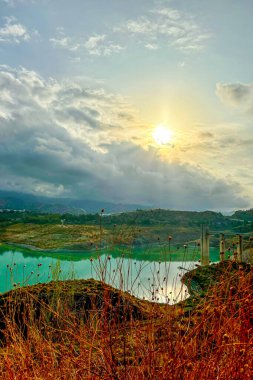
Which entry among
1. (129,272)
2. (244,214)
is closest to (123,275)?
(129,272)

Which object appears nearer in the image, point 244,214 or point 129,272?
point 129,272

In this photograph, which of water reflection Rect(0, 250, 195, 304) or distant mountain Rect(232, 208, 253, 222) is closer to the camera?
water reflection Rect(0, 250, 195, 304)

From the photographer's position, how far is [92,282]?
21.2ft

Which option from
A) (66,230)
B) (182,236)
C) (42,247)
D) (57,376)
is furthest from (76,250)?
(57,376)

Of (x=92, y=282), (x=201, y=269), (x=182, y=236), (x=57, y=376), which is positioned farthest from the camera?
(x=182, y=236)

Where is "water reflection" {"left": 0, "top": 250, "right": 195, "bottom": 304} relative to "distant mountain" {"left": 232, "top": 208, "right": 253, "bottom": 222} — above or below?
below

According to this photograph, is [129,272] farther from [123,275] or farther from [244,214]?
[244,214]

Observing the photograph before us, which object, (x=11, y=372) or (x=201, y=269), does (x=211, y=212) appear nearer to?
(x=201, y=269)

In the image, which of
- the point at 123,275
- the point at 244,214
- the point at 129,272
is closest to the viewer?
the point at 123,275

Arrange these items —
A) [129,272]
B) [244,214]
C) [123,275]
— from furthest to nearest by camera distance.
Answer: [244,214] → [129,272] → [123,275]

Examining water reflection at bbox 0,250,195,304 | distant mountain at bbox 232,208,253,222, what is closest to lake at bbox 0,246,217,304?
water reflection at bbox 0,250,195,304

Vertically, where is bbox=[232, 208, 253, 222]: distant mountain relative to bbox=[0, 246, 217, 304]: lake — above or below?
above

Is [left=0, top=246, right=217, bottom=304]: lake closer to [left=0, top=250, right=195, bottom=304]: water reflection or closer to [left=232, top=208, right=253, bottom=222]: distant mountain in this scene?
[left=0, top=250, right=195, bottom=304]: water reflection

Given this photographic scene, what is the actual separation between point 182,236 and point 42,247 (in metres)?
17.1
